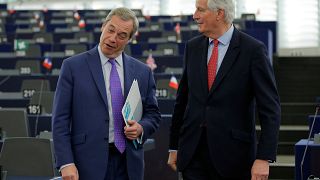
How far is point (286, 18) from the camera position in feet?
68.0

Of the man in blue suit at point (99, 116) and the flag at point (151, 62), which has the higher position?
the man in blue suit at point (99, 116)

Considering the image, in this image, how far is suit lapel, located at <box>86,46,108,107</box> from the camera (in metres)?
3.92

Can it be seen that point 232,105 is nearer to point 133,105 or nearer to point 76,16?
point 133,105

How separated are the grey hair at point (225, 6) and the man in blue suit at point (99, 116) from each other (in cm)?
36

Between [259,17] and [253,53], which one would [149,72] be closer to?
[253,53]

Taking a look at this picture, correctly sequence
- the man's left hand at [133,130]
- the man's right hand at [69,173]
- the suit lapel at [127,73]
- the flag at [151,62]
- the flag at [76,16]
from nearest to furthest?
the man's right hand at [69,173], the man's left hand at [133,130], the suit lapel at [127,73], the flag at [151,62], the flag at [76,16]

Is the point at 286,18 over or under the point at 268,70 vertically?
under

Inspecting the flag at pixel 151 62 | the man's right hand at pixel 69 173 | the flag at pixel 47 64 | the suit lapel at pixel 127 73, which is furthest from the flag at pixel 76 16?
the man's right hand at pixel 69 173

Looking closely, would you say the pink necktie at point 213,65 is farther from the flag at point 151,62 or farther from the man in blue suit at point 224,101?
the flag at point 151,62

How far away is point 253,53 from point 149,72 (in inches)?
20.0

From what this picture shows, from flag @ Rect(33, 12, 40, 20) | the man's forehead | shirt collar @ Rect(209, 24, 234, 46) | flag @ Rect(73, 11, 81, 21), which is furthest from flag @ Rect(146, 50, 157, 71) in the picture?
flag @ Rect(33, 12, 40, 20)

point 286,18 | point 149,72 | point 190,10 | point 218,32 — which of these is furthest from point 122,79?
point 190,10

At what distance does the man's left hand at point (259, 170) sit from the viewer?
12.6ft

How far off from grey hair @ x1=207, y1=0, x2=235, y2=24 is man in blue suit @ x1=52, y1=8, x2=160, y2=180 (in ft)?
1.16
